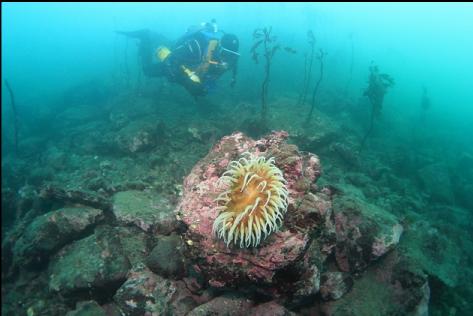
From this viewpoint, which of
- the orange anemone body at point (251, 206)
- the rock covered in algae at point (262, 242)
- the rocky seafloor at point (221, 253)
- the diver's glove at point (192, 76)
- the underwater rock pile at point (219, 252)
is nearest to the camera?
the orange anemone body at point (251, 206)

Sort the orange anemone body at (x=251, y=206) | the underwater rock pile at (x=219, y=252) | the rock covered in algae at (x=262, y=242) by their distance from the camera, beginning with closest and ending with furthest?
the orange anemone body at (x=251, y=206)
the rock covered in algae at (x=262, y=242)
the underwater rock pile at (x=219, y=252)

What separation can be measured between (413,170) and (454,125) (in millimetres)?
12281

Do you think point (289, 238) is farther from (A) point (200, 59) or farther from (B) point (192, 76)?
(A) point (200, 59)

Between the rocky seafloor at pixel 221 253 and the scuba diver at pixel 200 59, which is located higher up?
the scuba diver at pixel 200 59

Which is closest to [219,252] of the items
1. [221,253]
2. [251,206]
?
[221,253]

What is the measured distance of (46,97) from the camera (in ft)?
75.5

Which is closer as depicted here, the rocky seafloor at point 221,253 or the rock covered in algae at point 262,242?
the rock covered in algae at point 262,242

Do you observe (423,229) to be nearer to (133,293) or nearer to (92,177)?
(133,293)

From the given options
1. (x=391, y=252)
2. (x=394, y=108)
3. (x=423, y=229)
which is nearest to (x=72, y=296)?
(x=391, y=252)

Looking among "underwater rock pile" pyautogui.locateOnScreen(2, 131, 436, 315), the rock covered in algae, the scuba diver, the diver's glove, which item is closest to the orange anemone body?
"underwater rock pile" pyautogui.locateOnScreen(2, 131, 436, 315)

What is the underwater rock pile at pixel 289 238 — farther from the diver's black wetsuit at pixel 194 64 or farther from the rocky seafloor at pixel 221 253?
the diver's black wetsuit at pixel 194 64

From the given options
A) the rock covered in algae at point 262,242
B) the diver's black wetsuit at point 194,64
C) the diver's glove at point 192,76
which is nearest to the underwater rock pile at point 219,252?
the rock covered in algae at point 262,242

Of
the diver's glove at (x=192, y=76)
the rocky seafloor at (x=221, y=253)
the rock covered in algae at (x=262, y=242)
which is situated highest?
the diver's glove at (x=192, y=76)

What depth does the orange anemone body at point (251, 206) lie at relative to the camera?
11.5 feet
